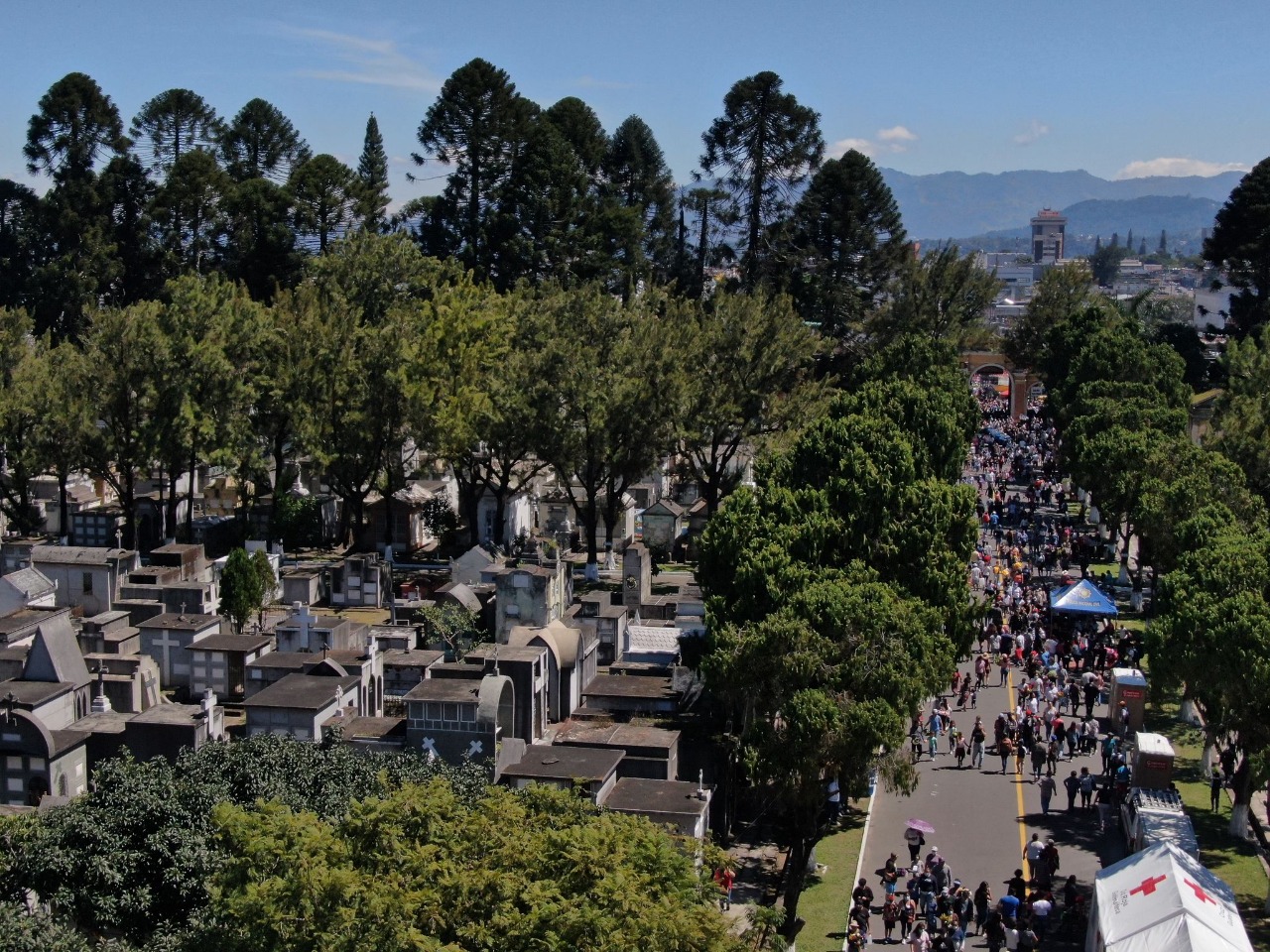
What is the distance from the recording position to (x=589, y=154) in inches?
3290

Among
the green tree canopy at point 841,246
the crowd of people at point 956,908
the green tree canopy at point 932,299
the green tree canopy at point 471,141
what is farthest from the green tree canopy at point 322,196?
the crowd of people at point 956,908

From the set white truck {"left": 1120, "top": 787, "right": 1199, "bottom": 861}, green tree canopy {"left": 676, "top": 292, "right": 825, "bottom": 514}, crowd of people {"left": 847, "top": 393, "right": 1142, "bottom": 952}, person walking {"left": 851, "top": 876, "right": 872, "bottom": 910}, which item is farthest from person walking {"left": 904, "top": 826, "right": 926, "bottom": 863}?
green tree canopy {"left": 676, "top": 292, "right": 825, "bottom": 514}

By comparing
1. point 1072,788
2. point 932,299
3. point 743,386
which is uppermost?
point 932,299

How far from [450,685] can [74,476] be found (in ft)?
125

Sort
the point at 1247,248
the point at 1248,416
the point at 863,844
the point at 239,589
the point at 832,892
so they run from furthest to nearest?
the point at 1247,248
the point at 1248,416
the point at 239,589
the point at 863,844
the point at 832,892

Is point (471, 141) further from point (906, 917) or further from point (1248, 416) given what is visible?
point (906, 917)

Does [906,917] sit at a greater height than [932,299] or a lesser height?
lesser

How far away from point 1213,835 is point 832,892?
7614 mm

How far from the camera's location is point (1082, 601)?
126 feet

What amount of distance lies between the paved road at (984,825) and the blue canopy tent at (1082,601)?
8.13 m

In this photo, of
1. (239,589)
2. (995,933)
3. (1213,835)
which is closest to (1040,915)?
(995,933)

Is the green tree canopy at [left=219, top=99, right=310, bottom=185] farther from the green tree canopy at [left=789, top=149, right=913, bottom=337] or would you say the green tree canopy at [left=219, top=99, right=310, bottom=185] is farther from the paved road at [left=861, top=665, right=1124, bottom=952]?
the paved road at [left=861, top=665, right=1124, bottom=952]

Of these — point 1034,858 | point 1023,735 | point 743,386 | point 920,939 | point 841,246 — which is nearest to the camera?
point 920,939

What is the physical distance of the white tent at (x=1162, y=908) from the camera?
19297 mm
